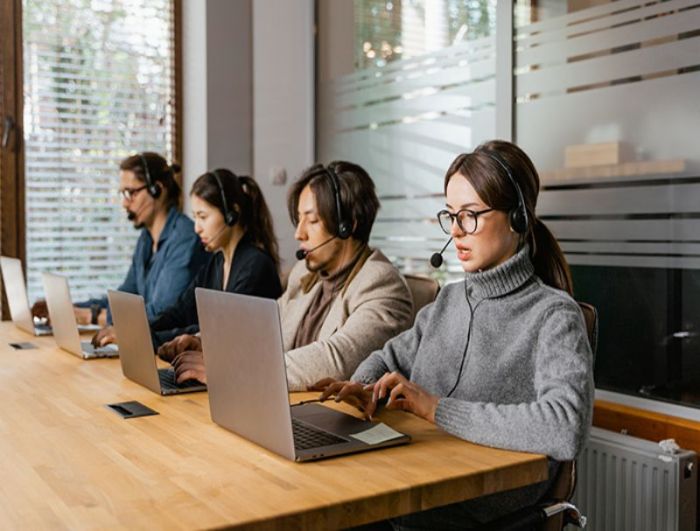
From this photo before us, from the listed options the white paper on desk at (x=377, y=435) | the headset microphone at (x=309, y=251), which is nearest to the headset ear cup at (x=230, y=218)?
the headset microphone at (x=309, y=251)

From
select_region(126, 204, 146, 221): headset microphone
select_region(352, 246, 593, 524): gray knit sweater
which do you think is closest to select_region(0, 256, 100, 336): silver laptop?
select_region(126, 204, 146, 221): headset microphone

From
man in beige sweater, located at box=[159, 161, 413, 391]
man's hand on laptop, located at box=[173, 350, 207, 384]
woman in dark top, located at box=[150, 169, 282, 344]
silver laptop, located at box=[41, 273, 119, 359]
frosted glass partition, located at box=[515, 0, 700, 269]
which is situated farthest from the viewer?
woman in dark top, located at box=[150, 169, 282, 344]

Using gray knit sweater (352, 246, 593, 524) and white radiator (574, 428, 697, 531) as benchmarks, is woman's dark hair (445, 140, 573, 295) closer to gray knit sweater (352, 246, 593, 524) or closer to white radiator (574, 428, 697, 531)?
gray knit sweater (352, 246, 593, 524)

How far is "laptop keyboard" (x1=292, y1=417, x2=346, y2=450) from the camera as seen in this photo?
1410 mm

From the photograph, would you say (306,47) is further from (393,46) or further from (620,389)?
(620,389)

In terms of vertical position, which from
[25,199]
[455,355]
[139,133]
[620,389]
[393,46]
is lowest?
[620,389]

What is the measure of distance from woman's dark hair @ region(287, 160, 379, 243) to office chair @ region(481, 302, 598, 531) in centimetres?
82

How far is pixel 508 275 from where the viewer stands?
1652 mm

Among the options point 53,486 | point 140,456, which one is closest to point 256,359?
point 140,456

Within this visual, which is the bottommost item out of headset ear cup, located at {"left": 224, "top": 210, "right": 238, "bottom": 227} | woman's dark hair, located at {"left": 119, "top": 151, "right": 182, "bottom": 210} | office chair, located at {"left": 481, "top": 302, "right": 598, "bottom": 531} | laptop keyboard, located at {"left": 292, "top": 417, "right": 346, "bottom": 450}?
office chair, located at {"left": 481, "top": 302, "right": 598, "bottom": 531}

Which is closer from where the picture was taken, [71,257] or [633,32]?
[633,32]

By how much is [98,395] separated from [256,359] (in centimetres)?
69

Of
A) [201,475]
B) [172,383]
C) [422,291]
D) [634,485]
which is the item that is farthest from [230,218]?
[201,475]

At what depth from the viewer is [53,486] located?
125 centimetres
